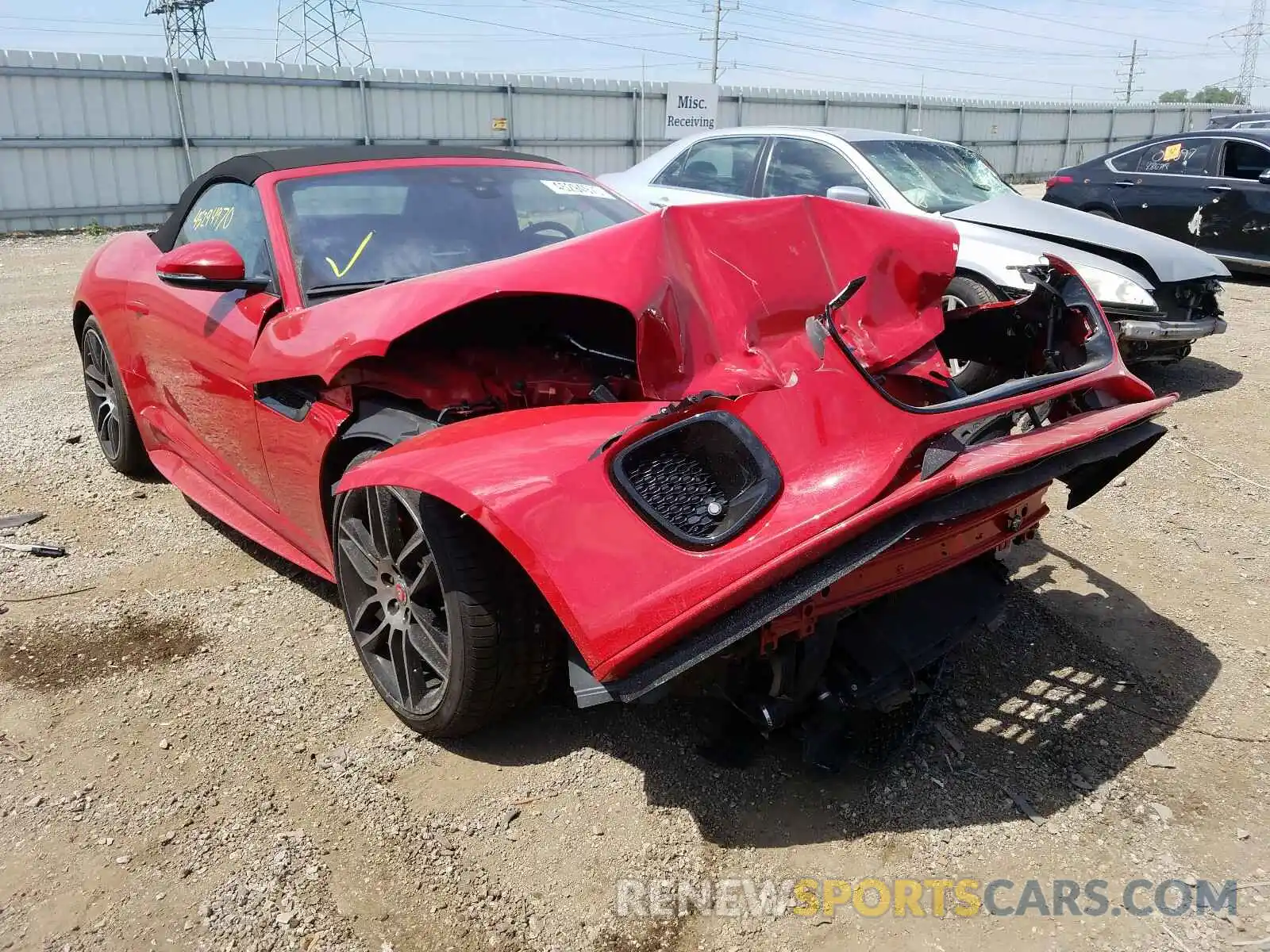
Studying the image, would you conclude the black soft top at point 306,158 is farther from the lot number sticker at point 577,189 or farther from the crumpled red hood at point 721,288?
the crumpled red hood at point 721,288

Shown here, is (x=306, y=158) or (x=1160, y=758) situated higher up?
(x=306, y=158)

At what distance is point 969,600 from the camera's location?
257 centimetres

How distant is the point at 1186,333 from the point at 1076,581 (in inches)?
127

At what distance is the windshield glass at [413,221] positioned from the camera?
10.7ft

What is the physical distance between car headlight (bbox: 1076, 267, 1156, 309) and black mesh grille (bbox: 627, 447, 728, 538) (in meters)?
4.70

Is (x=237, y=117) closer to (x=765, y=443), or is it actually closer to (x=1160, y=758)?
(x=765, y=443)

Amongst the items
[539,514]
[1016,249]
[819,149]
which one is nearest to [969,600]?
[539,514]

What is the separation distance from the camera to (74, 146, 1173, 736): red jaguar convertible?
198 cm

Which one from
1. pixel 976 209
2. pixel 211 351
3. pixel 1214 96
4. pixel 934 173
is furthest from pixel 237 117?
pixel 1214 96

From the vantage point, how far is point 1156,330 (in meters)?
5.88

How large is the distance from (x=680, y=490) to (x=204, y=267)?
6.33ft

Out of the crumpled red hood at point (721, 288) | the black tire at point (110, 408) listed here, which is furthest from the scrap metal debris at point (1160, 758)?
the black tire at point (110, 408)

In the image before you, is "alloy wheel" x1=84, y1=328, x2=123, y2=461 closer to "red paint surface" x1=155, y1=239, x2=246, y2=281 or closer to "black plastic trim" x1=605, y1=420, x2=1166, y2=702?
"red paint surface" x1=155, y1=239, x2=246, y2=281

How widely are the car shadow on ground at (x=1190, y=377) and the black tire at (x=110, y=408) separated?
591 cm
